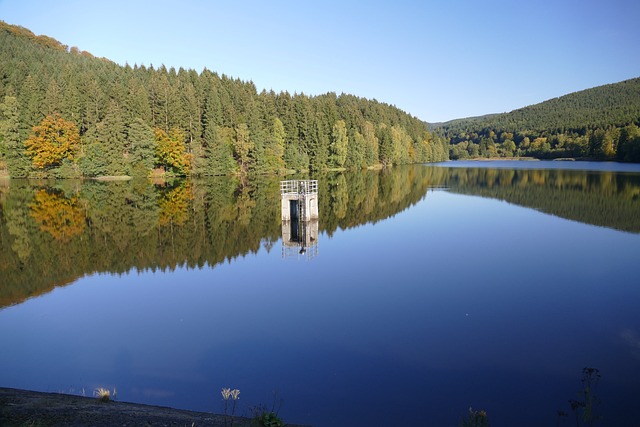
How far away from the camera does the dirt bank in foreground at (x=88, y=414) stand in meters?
9.09

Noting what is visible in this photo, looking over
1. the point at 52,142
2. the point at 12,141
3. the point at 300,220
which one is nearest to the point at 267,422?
the point at 300,220

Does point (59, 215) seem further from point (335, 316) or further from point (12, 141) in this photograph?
point (12, 141)

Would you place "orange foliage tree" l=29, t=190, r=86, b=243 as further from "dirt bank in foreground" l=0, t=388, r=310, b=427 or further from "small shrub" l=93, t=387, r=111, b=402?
"dirt bank in foreground" l=0, t=388, r=310, b=427

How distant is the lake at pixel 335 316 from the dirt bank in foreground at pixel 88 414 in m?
1.22

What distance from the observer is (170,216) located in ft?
136

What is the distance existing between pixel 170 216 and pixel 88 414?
33.2 m

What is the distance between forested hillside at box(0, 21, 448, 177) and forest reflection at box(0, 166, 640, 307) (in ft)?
25.4

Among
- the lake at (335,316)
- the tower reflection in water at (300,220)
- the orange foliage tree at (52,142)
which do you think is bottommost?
the lake at (335,316)

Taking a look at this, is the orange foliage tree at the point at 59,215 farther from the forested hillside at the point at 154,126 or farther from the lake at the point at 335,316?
the forested hillside at the point at 154,126

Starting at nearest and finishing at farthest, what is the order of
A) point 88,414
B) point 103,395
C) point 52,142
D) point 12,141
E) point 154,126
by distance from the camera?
point 88,414 → point 103,395 → point 12,141 → point 52,142 → point 154,126

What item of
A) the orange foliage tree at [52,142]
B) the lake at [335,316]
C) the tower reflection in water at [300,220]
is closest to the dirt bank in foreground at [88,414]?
the lake at [335,316]

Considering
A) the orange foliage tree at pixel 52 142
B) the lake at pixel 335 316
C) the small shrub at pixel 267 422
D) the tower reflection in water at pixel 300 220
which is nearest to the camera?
the small shrub at pixel 267 422

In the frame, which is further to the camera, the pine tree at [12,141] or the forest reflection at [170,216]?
the pine tree at [12,141]

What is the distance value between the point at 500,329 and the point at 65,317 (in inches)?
648
